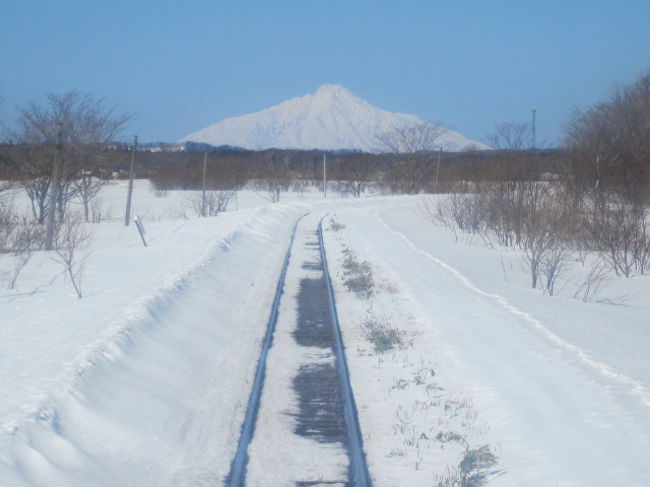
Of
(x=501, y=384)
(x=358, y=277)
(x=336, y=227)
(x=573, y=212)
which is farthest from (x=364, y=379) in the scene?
(x=336, y=227)

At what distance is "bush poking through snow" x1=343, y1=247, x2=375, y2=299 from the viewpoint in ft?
47.4

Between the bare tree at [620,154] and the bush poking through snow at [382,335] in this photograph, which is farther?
the bare tree at [620,154]

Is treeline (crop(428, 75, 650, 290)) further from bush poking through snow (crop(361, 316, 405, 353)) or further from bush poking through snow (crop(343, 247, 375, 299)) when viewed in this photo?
bush poking through snow (crop(361, 316, 405, 353))

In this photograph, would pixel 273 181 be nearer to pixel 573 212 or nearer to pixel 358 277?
pixel 573 212

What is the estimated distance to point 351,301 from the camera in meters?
13.5

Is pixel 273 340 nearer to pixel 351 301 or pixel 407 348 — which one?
pixel 407 348

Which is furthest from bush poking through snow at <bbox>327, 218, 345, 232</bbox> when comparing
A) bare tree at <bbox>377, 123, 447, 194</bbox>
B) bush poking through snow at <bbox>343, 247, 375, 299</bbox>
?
bare tree at <bbox>377, 123, 447, 194</bbox>

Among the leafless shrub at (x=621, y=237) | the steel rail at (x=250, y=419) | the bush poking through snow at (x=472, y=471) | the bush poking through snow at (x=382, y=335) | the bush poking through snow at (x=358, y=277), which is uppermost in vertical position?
the leafless shrub at (x=621, y=237)

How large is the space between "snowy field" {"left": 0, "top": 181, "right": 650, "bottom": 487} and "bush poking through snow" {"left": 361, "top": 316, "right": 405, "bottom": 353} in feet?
0.38

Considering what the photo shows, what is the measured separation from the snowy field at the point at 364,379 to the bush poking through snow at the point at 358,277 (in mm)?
297

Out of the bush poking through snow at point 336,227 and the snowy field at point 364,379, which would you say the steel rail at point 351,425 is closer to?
the snowy field at point 364,379

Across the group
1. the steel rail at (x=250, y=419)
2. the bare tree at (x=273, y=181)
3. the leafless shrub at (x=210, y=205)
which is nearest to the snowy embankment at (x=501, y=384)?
the steel rail at (x=250, y=419)

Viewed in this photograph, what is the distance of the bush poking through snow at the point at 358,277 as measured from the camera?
1444cm

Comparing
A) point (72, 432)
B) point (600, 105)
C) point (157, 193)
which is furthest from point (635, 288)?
point (157, 193)
